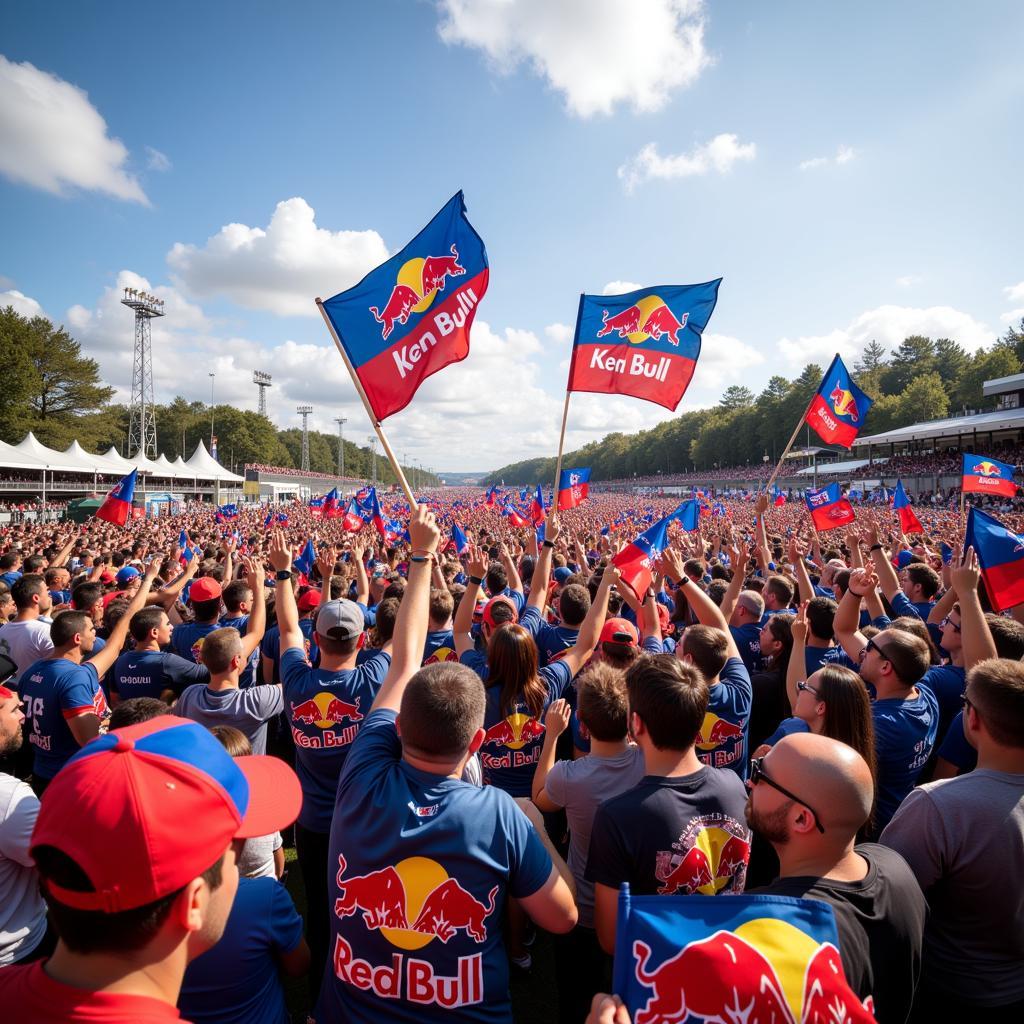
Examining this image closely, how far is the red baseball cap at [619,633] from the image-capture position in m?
3.97

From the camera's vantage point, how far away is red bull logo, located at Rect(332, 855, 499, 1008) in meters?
1.78

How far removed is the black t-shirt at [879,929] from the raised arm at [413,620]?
143 cm

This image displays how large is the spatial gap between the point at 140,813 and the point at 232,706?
2.75 m

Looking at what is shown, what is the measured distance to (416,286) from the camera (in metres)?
4.93

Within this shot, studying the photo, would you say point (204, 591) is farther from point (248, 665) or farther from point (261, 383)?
point (261, 383)

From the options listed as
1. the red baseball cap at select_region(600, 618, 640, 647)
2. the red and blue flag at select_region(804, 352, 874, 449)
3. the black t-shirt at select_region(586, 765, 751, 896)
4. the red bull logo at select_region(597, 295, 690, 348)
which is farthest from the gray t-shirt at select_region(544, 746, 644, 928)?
the red and blue flag at select_region(804, 352, 874, 449)

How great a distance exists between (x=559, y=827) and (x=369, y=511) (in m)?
15.2

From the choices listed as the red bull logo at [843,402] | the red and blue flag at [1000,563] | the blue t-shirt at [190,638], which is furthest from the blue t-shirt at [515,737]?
the red bull logo at [843,402]

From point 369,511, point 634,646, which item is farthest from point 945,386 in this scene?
point 634,646

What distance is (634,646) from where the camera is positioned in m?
4.02

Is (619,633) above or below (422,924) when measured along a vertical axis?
above

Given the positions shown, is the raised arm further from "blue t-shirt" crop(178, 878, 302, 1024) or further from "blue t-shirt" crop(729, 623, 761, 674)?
"blue t-shirt" crop(729, 623, 761, 674)

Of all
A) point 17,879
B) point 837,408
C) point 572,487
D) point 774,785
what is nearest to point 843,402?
point 837,408

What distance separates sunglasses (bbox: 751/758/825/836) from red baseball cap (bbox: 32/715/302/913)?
5.08 ft
